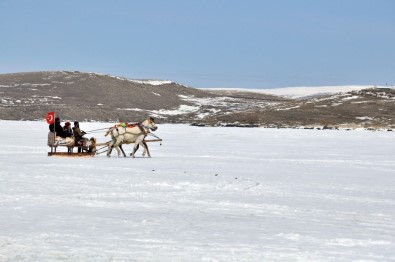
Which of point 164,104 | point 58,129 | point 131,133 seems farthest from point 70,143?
point 164,104

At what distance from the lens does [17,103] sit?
123 metres

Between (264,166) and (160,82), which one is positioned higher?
(160,82)

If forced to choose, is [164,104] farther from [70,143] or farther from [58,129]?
[70,143]

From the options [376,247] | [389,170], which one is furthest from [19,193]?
[389,170]

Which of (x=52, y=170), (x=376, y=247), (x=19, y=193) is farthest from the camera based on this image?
(x=52, y=170)

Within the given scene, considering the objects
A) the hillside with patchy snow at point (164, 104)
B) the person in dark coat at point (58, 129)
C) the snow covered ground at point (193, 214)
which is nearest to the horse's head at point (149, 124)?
the person in dark coat at point (58, 129)

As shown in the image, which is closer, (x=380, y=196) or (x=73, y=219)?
(x=73, y=219)

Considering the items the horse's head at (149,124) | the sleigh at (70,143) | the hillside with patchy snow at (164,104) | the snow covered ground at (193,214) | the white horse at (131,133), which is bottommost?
the snow covered ground at (193,214)

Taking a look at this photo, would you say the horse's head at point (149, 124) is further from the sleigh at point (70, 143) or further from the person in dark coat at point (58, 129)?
the person in dark coat at point (58, 129)

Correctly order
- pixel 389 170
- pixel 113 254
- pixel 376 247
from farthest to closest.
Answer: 1. pixel 389 170
2. pixel 376 247
3. pixel 113 254

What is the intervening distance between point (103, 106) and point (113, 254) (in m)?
118


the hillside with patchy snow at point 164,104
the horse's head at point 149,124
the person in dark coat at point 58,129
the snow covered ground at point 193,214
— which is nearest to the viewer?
the snow covered ground at point 193,214

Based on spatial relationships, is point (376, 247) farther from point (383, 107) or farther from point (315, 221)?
point (383, 107)

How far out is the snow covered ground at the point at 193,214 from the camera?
8336 mm
